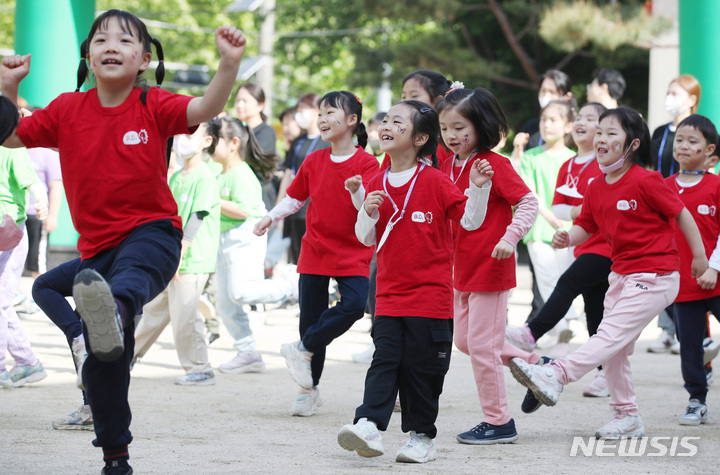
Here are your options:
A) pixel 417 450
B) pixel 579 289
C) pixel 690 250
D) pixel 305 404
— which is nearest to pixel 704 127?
pixel 690 250

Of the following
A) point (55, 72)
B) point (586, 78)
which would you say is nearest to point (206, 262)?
point (55, 72)

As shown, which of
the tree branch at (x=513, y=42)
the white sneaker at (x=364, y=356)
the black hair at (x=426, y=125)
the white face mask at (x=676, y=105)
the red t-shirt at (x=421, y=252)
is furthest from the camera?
the tree branch at (x=513, y=42)

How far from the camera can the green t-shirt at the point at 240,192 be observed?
7.36 m

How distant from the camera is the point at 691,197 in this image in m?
5.56

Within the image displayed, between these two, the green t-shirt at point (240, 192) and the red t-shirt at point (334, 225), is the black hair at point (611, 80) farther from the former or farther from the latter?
the red t-shirt at point (334, 225)

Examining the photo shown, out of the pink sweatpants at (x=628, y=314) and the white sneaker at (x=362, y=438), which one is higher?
the pink sweatpants at (x=628, y=314)

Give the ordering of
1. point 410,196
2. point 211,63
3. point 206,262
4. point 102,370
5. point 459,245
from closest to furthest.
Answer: point 102,370 → point 410,196 → point 459,245 → point 206,262 → point 211,63

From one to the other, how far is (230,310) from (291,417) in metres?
1.96

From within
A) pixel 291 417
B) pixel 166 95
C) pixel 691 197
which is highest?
pixel 166 95

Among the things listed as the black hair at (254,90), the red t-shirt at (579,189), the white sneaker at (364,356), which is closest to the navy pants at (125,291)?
the red t-shirt at (579,189)

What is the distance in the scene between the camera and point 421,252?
4406mm

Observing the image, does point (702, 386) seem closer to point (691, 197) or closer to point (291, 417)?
point (691, 197)

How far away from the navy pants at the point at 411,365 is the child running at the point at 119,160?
40.4 inches

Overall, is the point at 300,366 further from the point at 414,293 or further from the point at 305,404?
the point at 414,293
